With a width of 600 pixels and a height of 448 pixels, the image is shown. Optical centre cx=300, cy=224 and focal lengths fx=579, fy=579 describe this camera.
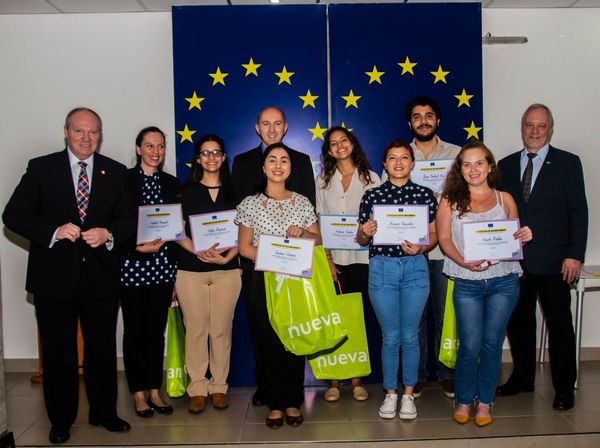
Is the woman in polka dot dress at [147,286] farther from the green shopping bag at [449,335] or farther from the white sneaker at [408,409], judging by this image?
the green shopping bag at [449,335]

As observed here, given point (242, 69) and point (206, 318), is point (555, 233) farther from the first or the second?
point (242, 69)

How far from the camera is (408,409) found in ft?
11.7

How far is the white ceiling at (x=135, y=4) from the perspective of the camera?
14.7ft

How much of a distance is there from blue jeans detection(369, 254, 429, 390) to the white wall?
192cm

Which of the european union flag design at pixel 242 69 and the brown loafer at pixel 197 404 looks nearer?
the brown loafer at pixel 197 404

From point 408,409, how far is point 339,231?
1.21 metres

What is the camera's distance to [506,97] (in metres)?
4.83

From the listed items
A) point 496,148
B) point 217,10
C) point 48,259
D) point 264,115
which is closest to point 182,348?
point 48,259

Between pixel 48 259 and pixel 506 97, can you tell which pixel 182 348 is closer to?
pixel 48 259

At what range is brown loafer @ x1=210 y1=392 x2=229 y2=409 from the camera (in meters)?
3.85

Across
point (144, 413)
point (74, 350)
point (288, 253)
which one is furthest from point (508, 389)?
point (74, 350)

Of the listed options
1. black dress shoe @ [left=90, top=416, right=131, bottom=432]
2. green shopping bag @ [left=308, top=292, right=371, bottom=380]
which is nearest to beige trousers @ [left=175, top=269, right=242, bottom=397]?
black dress shoe @ [left=90, top=416, right=131, bottom=432]

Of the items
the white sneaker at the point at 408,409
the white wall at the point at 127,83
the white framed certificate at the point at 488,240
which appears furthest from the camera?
the white wall at the point at 127,83

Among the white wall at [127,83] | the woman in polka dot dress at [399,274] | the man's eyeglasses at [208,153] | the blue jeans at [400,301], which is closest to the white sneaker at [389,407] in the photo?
the woman in polka dot dress at [399,274]
